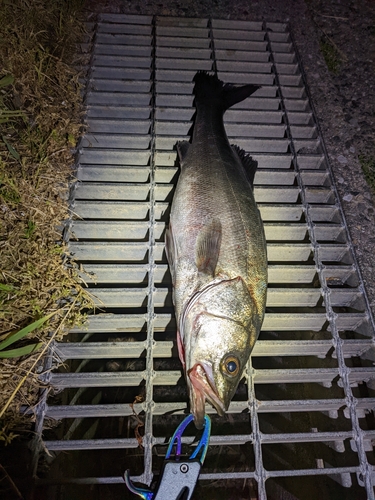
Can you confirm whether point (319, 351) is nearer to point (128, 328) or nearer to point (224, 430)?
point (224, 430)

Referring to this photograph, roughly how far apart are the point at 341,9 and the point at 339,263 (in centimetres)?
352

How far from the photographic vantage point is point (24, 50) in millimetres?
3008

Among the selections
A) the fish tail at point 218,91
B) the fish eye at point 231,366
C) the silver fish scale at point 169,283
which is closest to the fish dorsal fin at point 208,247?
the silver fish scale at point 169,283

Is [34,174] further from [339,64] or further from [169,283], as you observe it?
[339,64]

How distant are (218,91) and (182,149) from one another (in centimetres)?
76

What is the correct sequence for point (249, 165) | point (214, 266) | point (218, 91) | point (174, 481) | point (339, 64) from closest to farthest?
point (174, 481) → point (214, 266) → point (249, 165) → point (218, 91) → point (339, 64)

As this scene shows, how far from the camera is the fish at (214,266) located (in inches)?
74.0

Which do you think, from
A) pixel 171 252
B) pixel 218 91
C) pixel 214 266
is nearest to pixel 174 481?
pixel 214 266

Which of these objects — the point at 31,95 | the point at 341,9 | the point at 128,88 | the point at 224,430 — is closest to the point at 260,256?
the point at 224,430

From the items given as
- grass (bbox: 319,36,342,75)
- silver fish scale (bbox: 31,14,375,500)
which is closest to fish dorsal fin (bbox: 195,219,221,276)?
silver fish scale (bbox: 31,14,375,500)

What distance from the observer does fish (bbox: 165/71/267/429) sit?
6.17ft

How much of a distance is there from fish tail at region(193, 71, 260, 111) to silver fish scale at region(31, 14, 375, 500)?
16cm

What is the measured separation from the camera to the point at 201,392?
6.06ft

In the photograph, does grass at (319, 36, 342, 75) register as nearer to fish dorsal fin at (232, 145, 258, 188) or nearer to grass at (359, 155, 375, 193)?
grass at (359, 155, 375, 193)
